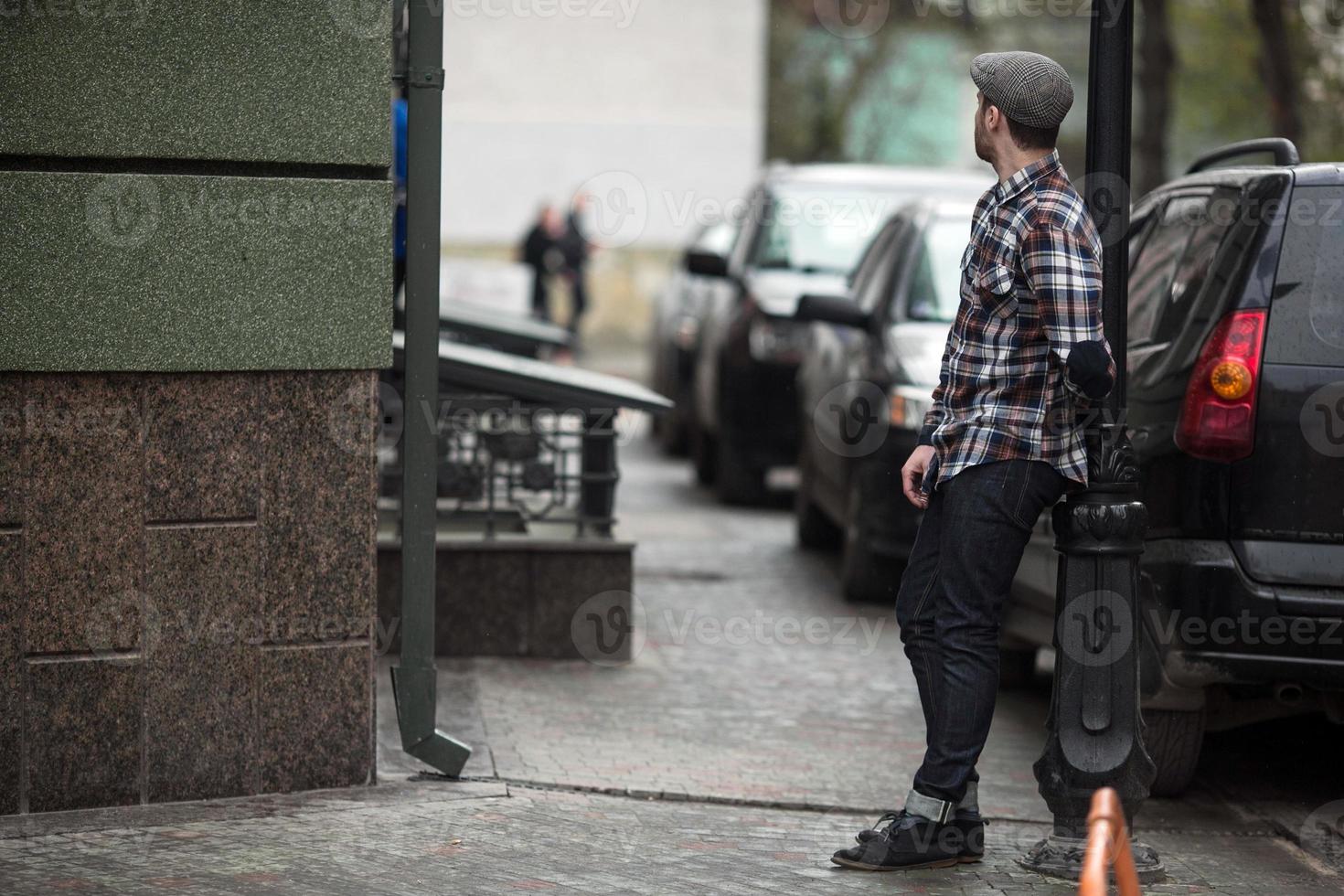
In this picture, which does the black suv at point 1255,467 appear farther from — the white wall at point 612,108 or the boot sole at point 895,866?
the white wall at point 612,108

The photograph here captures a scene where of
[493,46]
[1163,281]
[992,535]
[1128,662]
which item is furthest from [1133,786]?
[493,46]

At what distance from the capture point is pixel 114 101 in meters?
4.90

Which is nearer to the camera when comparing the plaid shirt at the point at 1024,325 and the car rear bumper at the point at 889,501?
the plaid shirt at the point at 1024,325

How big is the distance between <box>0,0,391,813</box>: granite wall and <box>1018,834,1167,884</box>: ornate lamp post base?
6.06 feet

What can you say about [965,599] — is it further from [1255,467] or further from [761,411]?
[761,411]

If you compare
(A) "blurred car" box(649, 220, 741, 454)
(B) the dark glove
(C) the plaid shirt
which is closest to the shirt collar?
(C) the plaid shirt

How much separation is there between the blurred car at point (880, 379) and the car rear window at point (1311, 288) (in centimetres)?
264

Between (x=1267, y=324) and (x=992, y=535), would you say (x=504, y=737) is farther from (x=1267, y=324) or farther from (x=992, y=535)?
(x=1267, y=324)

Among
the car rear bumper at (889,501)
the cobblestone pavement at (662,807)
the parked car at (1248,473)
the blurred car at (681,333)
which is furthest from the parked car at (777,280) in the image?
the parked car at (1248,473)

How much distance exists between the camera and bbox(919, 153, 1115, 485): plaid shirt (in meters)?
4.52

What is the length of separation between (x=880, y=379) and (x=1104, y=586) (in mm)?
3817

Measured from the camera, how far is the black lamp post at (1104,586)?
4734 millimetres

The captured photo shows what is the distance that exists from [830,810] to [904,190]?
662 centimetres

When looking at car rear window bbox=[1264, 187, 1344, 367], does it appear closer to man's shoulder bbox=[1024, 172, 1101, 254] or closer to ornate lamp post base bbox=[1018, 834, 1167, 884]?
man's shoulder bbox=[1024, 172, 1101, 254]
